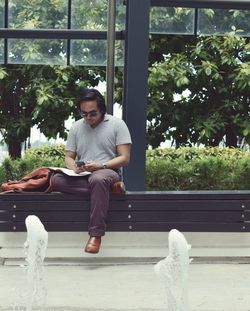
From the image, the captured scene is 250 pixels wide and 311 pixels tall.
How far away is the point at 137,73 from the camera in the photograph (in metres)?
7.54

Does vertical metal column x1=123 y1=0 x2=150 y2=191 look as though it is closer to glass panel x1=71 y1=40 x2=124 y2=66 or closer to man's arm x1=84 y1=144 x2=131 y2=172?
man's arm x1=84 y1=144 x2=131 y2=172

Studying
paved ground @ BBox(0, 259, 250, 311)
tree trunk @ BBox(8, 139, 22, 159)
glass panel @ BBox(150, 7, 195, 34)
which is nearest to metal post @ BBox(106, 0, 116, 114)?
glass panel @ BBox(150, 7, 195, 34)

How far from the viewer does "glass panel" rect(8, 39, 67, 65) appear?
29.1 feet

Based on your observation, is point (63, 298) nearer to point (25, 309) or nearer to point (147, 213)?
point (25, 309)

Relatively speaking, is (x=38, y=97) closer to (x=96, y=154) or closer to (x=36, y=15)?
(x=36, y=15)

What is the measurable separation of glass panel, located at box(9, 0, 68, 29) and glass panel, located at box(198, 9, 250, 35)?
60.1 inches

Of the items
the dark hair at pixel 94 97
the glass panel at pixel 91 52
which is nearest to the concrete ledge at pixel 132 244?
the dark hair at pixel 94 97

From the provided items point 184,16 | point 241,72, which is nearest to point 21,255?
point 184,16

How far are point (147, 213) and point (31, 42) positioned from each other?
283cm

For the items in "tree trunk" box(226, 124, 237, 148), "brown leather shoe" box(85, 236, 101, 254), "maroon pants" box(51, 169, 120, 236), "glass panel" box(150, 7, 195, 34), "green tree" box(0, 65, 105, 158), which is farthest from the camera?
"tree trunk" box(226, 124, 237, 148)

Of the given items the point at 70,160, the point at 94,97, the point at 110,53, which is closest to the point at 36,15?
the point at 110,53

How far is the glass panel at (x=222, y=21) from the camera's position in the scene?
28.6 feet

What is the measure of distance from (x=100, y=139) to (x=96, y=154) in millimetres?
136

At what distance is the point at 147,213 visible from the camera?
695 centimetres
